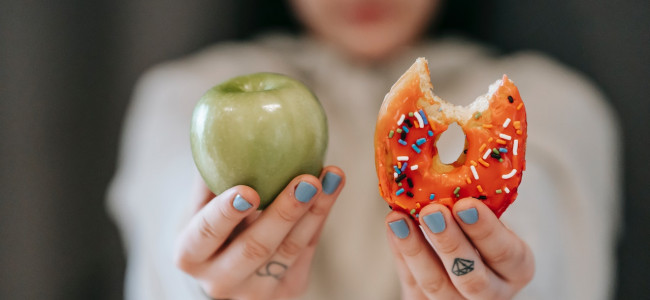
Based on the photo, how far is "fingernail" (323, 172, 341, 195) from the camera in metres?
0.73

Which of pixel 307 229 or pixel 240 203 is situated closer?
pixel 240 203

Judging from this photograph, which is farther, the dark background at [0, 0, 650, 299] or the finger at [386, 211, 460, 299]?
the dark background at [0, 0, 650, 299]

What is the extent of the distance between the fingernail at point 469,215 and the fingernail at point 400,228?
0.23 ft

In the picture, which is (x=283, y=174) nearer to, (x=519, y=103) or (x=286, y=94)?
(x=286, y=94)

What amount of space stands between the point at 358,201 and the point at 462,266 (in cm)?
61

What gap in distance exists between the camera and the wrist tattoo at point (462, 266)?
652 mm

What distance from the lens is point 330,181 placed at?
731mm

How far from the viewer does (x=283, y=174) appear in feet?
2.32

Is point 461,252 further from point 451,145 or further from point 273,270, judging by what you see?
point 451,145

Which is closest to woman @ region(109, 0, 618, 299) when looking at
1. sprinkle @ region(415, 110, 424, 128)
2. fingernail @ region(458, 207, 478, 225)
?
fingernail @ region(458, 207, 478, 225)

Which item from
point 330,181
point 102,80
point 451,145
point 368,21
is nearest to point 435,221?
point 330,181

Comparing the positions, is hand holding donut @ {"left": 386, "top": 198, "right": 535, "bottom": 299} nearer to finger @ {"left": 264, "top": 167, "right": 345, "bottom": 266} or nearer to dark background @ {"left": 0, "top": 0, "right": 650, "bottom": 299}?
finger @ {"left": 264, "top": 167, "right": 345, "bottom": 266}

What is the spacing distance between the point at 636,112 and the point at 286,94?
4.46ft

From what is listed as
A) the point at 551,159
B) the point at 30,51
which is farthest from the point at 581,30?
the point at 30,51
